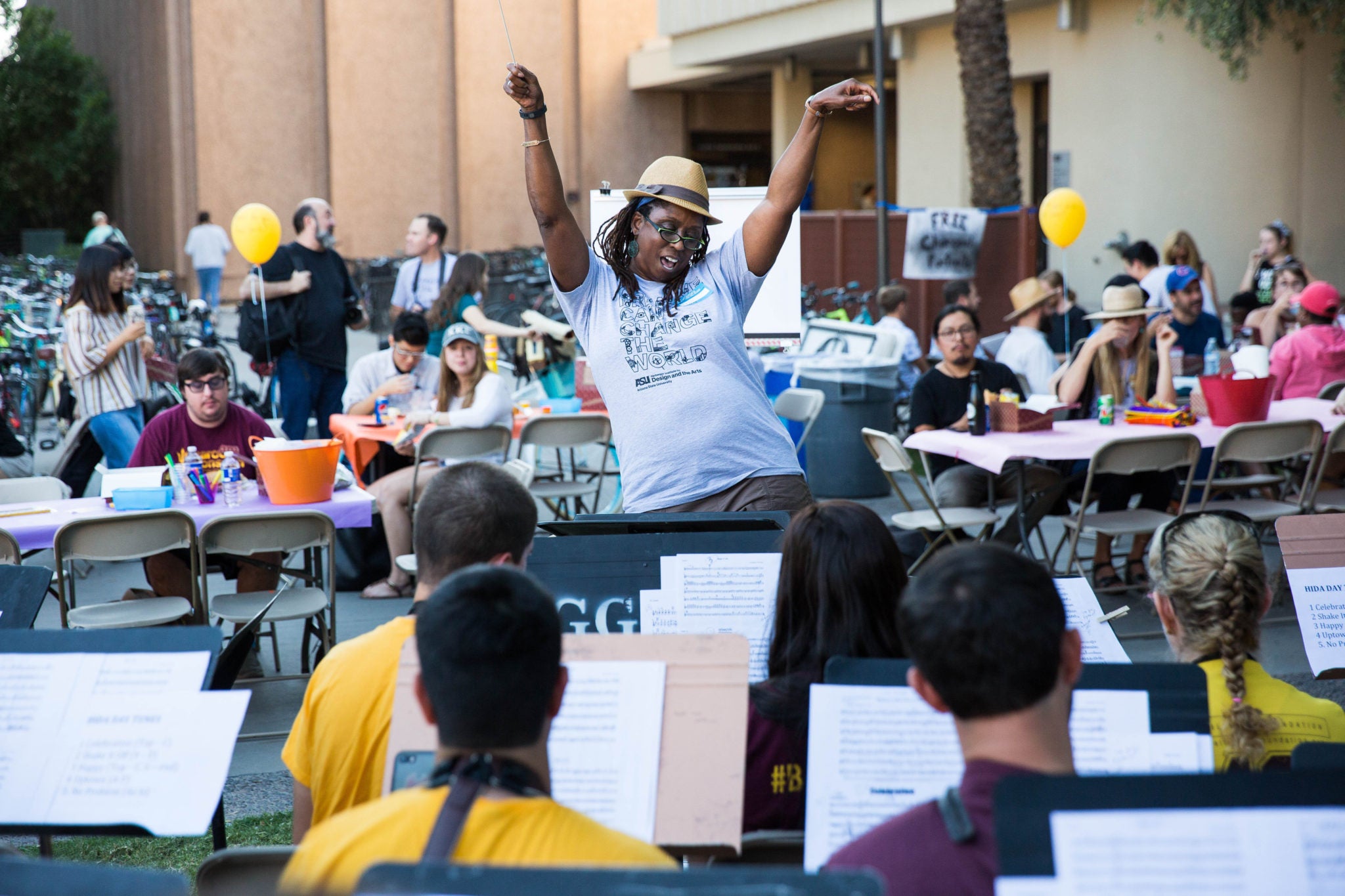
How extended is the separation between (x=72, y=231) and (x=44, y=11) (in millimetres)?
4615

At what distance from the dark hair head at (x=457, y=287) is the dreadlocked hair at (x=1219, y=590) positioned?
6190 mm

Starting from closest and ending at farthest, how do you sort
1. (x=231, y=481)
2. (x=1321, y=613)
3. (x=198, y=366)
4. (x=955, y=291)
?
(x=1321, y=613) → (x=231, y=481) → (x=198, y=366) → (x=955, y=291)

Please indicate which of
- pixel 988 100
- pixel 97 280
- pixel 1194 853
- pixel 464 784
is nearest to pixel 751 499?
pixel 464 784

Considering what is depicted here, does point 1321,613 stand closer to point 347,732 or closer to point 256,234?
point 347,732

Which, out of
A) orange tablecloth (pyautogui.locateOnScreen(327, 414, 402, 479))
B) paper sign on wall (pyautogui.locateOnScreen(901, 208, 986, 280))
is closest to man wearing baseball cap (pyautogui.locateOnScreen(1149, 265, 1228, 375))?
paper sign on wall (pyautogui.locateOnScreen(901, 208, 986, 280))

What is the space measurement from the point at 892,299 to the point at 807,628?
747cm

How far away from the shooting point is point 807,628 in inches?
99.5

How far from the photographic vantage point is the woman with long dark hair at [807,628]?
2.40m

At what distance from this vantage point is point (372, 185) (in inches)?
973

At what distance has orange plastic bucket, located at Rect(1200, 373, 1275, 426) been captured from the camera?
622cm

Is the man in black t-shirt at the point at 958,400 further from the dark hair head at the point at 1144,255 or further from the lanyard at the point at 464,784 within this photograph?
the lanyard at the point at 464,784

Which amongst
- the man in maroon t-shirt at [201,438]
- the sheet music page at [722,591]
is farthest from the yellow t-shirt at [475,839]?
the man in maroon t-shirt at [201,438]

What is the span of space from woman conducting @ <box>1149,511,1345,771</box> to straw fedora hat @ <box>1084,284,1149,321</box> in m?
4.15

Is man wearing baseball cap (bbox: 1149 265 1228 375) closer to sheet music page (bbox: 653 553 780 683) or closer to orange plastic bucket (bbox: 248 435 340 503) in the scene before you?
orange plastic bucket (bbox: 248 435 340 503)
